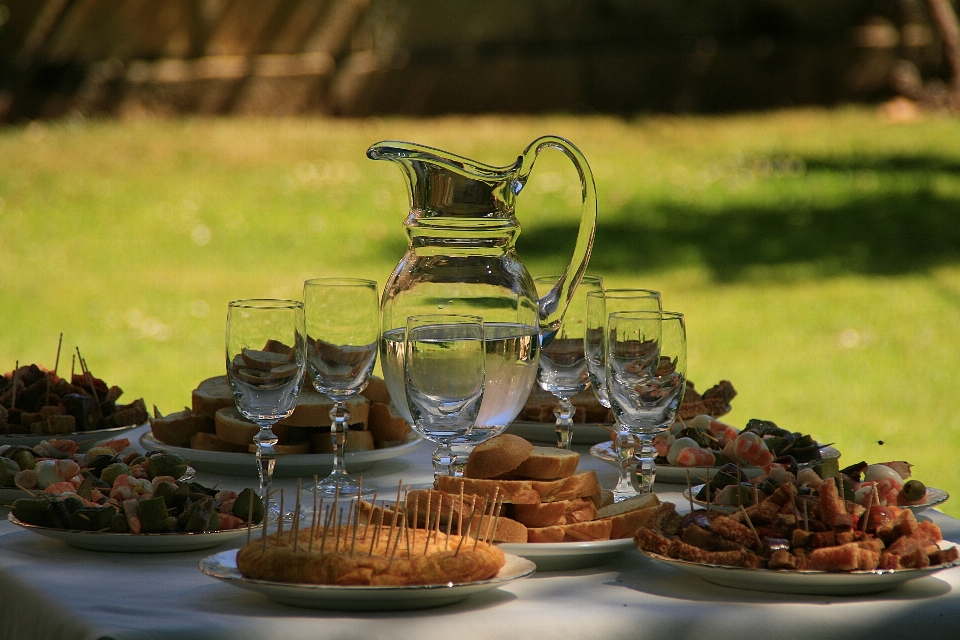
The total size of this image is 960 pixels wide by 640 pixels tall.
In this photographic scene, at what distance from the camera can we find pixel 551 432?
2.65 m

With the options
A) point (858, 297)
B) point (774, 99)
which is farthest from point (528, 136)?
point (858, 297)

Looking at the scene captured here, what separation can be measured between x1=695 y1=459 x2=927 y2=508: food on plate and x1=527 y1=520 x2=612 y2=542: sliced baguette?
0.19 metres

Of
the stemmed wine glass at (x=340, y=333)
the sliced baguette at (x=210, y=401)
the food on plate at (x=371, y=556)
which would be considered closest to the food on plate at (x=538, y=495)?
the food on plate at (x=371, y=556)

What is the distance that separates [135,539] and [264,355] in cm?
35

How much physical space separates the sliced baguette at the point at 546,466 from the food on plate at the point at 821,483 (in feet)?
0.72

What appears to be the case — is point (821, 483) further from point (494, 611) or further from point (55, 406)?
point (55, 406)

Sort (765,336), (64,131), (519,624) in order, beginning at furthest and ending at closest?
(64,131), (765,336), (519,624)

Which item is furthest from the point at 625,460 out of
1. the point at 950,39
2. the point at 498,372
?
the point at 950,39

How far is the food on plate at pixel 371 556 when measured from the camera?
1.55m

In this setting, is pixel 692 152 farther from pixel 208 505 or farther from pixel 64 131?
pixel 208 505

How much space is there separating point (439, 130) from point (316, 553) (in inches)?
409

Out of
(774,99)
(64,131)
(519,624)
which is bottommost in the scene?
(519,624)

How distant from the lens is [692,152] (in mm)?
11750

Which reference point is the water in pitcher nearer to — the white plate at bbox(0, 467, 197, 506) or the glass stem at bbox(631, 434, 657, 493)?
the glass stem at bbox(631, 434, 657, 493)
